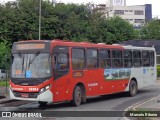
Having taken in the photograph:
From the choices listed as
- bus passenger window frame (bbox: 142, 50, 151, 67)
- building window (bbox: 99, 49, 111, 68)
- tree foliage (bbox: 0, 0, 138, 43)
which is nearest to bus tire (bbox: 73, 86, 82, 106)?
building window (bbox: 99, 49, 111, 68)

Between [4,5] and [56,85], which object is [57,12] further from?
[56,85]

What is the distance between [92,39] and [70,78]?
4450cm

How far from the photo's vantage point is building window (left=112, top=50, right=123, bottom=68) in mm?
22734

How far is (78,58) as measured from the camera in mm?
19562

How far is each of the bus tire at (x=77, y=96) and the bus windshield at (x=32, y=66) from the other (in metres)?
2.04

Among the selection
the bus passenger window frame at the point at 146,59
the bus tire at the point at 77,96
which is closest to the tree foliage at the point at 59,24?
the bus passenger window frame at the point at 146,59

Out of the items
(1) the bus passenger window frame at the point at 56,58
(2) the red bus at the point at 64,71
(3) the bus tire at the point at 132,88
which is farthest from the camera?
(3) the bus tire at the point at 132,88

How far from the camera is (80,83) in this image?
19688mm

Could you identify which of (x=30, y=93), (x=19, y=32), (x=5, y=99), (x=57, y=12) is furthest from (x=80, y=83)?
(x=57, y=12)

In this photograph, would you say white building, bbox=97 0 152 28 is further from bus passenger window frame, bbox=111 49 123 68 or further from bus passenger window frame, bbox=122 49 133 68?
bus passenger window frame, bbox=111 49 123 68

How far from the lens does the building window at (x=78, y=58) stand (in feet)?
63.1

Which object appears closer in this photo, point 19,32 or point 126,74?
point 126,74

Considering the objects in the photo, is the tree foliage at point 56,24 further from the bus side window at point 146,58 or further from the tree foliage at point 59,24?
the bus side window at point 146,58

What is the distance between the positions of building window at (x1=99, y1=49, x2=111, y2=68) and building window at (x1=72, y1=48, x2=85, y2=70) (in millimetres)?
1773
